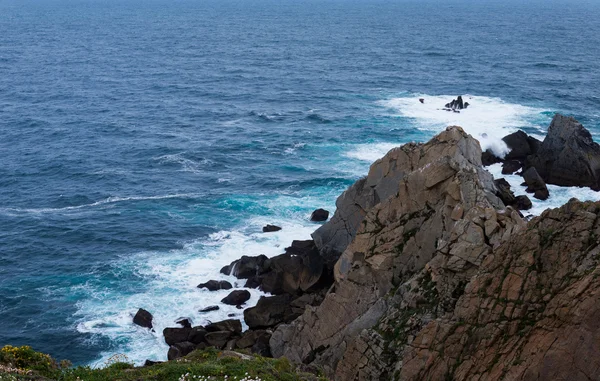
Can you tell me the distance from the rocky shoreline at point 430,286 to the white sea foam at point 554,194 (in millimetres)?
2245

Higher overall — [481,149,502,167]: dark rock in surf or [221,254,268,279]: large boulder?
[481,149,502,167]: dark rock in surf

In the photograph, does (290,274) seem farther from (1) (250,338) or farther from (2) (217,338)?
(2) (217,338)

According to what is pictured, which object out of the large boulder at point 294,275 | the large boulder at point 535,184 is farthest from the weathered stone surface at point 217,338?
the large boulder at point 535,184

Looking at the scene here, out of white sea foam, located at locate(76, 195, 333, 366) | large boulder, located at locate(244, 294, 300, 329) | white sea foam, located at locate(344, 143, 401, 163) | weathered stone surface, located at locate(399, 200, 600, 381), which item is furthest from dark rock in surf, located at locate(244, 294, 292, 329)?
white sea foam, located at locate(344, 143, 401, 163)

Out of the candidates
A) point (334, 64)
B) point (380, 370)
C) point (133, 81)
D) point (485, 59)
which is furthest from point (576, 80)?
point (380, 370)

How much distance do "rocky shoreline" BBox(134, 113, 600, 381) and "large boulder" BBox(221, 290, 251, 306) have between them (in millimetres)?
87

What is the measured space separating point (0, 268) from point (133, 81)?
81574 millimetres

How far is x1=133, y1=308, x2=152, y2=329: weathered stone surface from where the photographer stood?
5366 cm

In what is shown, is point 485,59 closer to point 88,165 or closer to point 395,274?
point 88,165

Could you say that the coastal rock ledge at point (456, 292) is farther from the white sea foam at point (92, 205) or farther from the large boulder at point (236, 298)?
the white sea foam at point (92, 205)

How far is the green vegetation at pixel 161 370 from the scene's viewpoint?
29.4 meters

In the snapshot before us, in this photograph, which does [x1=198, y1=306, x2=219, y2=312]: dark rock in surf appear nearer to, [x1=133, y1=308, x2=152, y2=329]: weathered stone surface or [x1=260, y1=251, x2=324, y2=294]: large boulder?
[x1=133, y1=308, x2=152, y2=329]: weathered stone surface

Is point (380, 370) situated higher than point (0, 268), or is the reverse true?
point (380, 370)

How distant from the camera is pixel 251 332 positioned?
50.1 m
